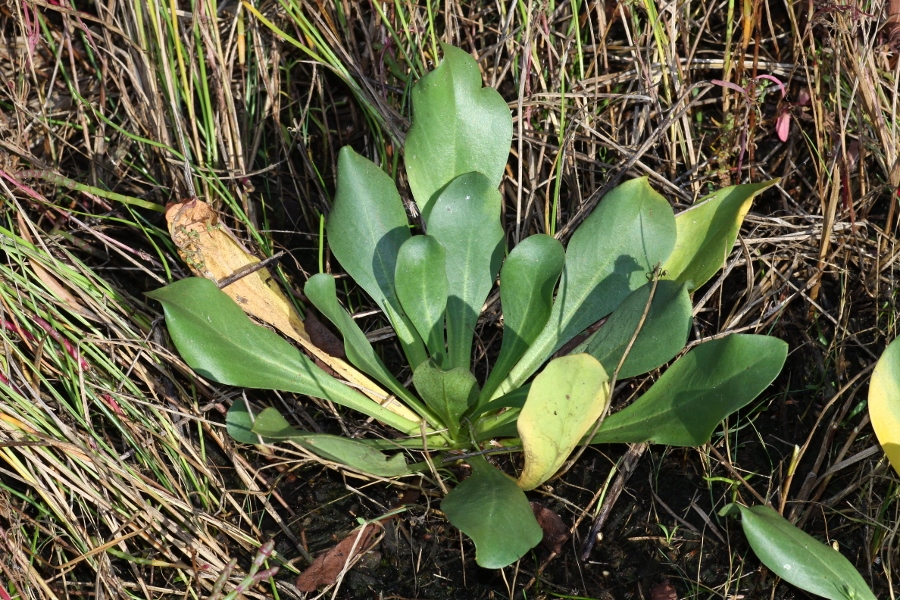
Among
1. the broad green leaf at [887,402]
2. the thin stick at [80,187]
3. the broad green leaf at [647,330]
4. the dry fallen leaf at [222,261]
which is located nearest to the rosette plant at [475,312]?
the broad green leaf at [647,330]

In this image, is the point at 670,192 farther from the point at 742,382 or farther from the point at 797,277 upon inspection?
the point at 742,382

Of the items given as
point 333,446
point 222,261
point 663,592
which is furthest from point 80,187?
point 663,592

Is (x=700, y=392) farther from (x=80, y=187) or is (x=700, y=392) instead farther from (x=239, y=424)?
(x=80, y=187)

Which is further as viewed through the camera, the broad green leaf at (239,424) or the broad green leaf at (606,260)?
the broad green leaf at (606,260)

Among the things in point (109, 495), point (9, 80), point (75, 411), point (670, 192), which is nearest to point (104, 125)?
point (9, 80)

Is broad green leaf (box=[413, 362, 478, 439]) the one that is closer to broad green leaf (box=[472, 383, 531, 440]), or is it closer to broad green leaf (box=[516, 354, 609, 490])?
broad green leaf (box=[472, 383, 531, 440])

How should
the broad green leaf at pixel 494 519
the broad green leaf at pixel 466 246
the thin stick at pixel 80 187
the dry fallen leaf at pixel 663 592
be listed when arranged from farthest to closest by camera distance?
the thin stick at pixel 80 187 → the broad green leaf at pixel 466 246 → the dry fallen leaf at pixel 663 592 → the broad green leaf at pixel 494 519

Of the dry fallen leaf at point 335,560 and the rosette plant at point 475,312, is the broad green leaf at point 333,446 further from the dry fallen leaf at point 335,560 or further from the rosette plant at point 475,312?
the dry fallen leaf at point 335,560
